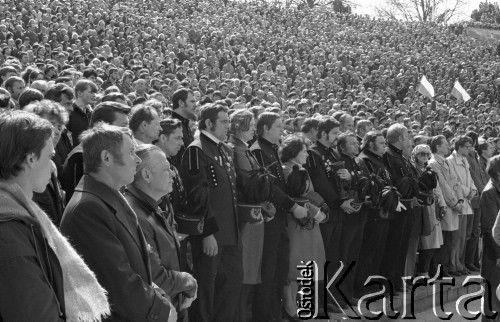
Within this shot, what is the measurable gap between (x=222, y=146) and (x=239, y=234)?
0.78 m

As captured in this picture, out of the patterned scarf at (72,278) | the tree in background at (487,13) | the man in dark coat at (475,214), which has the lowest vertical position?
the man in dark coat at (475,214)

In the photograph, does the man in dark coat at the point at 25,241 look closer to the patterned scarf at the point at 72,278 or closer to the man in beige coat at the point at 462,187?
the patterned scarf at the point at 72,278

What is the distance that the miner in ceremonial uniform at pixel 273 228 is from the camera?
7.10 meters

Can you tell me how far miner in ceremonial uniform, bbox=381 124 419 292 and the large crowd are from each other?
0.02 metres

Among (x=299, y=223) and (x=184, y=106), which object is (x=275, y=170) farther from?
(x=184, y=106)

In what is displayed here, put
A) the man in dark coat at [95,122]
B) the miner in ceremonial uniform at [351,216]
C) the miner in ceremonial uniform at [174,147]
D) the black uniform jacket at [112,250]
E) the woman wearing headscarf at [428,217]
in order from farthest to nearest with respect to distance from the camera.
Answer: the woman wearing headscarf at [428,217] < the miner in ceremonial uniform at [351,216] < the miner in ceremonial uniform at [174,147] < the man in dark coat at [95,122] < the black uniform jacket at [112,250]

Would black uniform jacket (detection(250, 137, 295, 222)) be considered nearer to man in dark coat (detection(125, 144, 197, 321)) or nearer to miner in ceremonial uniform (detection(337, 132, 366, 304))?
miner in ceremonial uniform (detection(337, 132, 366, 304))

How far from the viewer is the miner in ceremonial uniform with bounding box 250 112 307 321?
7.10 m

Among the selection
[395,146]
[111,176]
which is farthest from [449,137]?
[111,176]

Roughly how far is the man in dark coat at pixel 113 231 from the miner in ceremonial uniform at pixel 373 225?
5.15 m

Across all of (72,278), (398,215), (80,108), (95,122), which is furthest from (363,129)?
(72,278)

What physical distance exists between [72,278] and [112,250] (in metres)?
0.54

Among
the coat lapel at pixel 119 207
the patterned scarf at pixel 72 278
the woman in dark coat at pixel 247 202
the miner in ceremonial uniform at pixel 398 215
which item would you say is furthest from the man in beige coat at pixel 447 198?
the patterned scarf at pixel 72 278

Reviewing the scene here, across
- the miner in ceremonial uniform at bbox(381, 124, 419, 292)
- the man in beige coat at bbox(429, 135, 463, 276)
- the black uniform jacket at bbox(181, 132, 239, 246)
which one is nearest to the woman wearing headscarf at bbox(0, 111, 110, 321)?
the black uniform jacket at bbox(181, 132, 239, 246)
